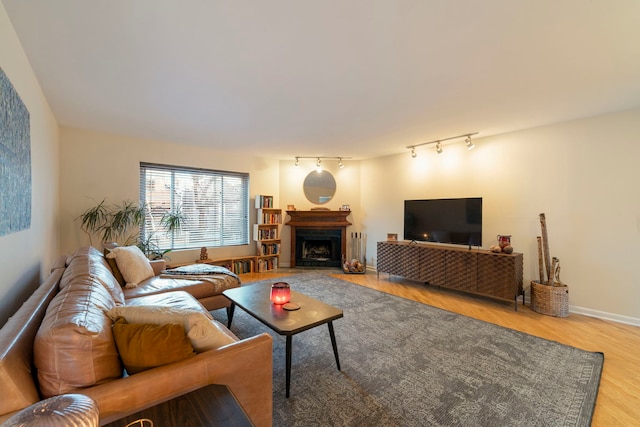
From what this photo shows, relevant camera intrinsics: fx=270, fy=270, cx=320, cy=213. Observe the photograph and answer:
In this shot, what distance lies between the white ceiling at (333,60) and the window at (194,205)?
1334 millimetres

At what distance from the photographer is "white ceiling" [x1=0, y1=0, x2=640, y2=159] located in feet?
5.10

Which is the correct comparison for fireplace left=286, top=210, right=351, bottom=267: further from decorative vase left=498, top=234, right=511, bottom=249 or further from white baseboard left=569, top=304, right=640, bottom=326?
white baseboard left=569, top=304, right=640, bottom=326

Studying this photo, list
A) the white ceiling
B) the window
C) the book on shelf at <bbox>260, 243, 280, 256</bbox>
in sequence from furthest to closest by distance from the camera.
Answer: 1. the book on shelf at <bbox>260, 243, 280, 256</bbox>
2. the window
3. the white ceiling

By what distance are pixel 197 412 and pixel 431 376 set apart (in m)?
1.76

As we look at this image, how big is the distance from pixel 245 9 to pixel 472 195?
403cm

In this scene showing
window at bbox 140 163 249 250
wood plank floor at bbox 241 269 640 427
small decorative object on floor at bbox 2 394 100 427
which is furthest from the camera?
window at bbox 140 163 249 250

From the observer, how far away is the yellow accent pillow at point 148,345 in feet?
3.63

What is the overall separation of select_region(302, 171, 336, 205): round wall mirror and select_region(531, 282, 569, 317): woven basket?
A: 3889 millimetres

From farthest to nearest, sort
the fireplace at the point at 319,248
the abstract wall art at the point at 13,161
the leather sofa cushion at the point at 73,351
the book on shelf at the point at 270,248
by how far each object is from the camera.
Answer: the fireplace at the point at 319,248 → the book on shelf at the point at 270,248 → the abstract wall art at the point at 13,161 → the leather sofa cushion at the point at 73,351

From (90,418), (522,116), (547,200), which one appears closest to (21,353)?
(90,418)

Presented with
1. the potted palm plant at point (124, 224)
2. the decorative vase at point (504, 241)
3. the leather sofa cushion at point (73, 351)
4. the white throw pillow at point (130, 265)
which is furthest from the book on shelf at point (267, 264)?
the leather sofa cushion at point (73, 351)

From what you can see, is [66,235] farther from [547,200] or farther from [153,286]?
[547,200]

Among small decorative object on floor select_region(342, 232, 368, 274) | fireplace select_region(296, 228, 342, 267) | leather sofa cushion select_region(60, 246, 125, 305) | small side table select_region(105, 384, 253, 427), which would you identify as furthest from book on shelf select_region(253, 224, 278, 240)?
small side table select_region(105, 384, 253, 427)

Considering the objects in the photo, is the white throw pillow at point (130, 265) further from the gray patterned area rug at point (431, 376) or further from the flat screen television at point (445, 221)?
the flat screen television at point (445, 221)
